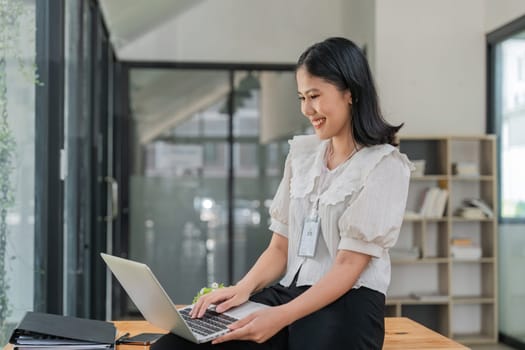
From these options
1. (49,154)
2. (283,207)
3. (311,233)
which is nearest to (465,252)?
(49,154)

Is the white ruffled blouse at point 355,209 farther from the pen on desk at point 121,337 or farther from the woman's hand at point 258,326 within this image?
the pen on desk at point 121,337

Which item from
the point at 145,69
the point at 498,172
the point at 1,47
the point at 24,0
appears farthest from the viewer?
the point at 145,69

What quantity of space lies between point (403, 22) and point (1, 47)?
3899 mm

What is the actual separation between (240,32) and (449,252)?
2765 mm

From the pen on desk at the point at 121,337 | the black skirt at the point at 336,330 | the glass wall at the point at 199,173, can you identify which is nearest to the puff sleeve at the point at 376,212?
the black skirt at the point at 336,330

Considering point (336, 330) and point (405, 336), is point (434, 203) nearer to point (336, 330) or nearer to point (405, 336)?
point (405, 336)

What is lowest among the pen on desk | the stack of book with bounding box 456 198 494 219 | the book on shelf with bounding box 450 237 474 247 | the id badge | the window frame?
the book on shelf with bounding box 450 237 474 247

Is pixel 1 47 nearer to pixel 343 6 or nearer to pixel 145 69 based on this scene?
pixel 145 69

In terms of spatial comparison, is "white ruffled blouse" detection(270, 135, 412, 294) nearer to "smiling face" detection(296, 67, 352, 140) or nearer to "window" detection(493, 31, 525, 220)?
"smiling face" detection(296, 67, 352, 140)

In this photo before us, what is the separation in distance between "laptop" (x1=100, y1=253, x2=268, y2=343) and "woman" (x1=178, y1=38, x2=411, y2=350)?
0.03 metres

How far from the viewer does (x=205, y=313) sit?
160cm

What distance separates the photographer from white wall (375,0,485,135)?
5.39 m

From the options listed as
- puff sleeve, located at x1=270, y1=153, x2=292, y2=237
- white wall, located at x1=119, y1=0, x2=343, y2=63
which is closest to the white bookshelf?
white wall, located at x1=119, y1=0, x2=343, y2=63

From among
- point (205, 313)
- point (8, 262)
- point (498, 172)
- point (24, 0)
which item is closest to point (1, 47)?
point (24, 0)
